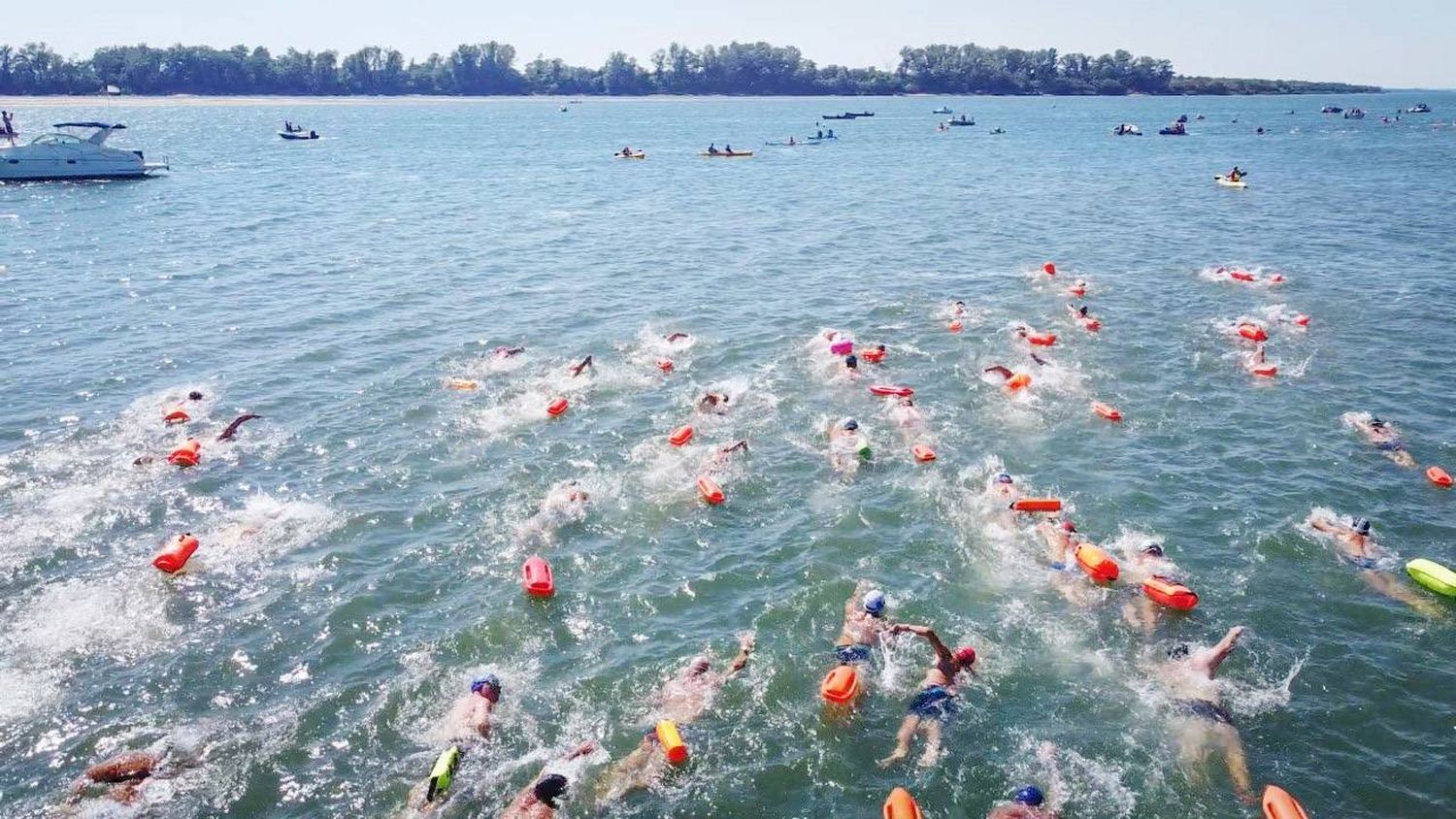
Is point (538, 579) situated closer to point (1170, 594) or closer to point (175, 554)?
point (175, 554)

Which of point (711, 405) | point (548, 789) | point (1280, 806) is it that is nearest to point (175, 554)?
point (548, 789)

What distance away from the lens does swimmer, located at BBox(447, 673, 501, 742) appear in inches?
596

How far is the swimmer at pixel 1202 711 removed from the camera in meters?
14.7

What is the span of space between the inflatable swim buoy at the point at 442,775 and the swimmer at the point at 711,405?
15.7m

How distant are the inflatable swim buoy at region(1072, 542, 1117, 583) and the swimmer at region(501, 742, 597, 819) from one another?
12.2 m

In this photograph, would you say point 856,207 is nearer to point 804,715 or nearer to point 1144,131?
point 804,715

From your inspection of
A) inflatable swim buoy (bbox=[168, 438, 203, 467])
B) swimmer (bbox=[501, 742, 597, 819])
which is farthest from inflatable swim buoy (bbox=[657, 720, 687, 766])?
inflatable swim buoy (bbox=[168, 438, 203, 467])

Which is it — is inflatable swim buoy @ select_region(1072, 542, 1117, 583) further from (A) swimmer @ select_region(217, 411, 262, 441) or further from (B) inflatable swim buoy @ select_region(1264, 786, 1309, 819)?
(A) swimmer @ select_region(217, 411, 262, 441)

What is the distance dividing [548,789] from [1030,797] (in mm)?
7497

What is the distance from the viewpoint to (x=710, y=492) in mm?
22953

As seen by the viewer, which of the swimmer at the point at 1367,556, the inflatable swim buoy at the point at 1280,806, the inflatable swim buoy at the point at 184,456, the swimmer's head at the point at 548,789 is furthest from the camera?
the inflatable swim buoy at the point at 184,456

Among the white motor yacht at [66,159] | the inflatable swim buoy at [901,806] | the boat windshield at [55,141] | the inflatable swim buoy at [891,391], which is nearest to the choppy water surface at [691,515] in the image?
the inflatable swim buoy at [901,806]

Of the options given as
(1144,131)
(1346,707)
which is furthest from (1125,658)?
(1144,131)

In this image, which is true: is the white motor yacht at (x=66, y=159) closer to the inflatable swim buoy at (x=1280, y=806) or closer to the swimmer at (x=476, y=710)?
the swimmer at (x=476, y=710)
